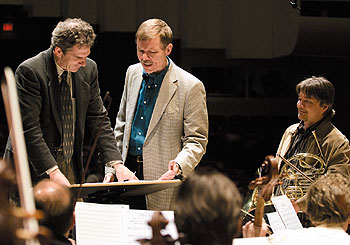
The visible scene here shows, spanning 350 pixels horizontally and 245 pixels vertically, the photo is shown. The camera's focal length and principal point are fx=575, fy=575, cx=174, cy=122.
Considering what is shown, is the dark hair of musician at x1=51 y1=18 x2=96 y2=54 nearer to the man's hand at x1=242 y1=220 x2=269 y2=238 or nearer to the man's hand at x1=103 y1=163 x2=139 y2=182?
the man's hand at x1=103 y1=163 x2=139 y2=182

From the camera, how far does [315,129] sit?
330cm

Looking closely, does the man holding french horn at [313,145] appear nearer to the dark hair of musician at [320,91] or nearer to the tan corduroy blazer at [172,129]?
the dark hair of musician at [320,91]

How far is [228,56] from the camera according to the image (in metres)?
7.82

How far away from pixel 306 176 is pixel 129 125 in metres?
1.03

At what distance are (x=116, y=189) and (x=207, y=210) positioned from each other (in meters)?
1.21

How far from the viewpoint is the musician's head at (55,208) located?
184cm

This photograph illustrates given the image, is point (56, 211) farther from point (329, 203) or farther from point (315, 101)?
point (315, 101)

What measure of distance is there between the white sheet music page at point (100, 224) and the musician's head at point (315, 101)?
1397 millimetres

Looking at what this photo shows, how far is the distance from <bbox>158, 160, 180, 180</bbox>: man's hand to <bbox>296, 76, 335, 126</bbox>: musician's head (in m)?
0.84

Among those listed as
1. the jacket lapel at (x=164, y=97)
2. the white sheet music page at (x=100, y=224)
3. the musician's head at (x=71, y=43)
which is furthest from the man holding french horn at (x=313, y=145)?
the musician's head at (x=71, y=43)

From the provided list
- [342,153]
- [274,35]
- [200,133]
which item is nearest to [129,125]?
[200,133]

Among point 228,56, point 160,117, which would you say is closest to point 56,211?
point 160,117

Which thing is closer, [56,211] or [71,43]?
[56,211]

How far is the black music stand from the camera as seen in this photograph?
8.38ft
